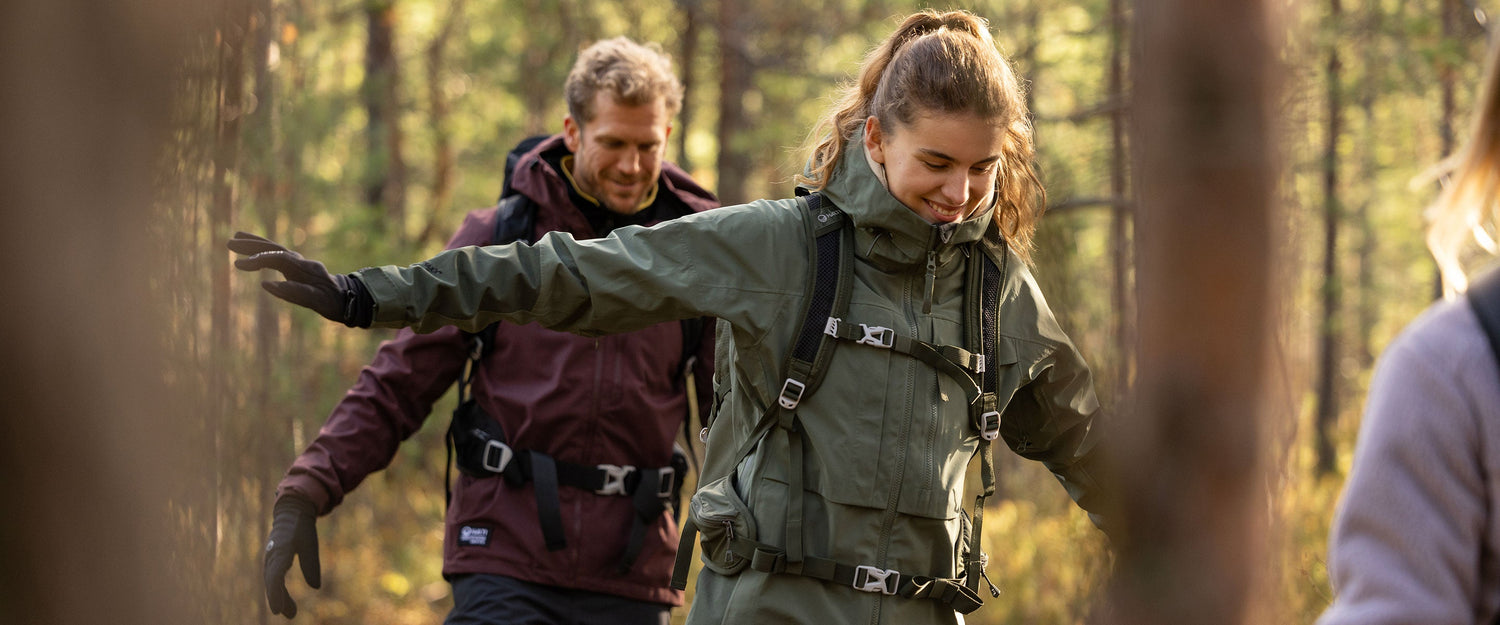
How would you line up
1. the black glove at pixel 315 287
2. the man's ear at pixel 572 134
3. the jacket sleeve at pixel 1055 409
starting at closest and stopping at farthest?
1. the black glove at pixel 315 287
2. the jacket sleeve at pixel 1055 409
3. the man's ear at pixel 572 134

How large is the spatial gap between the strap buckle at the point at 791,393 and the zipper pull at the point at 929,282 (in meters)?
0.37

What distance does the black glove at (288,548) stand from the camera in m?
3.40

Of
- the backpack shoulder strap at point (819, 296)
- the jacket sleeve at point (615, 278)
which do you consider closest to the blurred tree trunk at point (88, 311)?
the jacket sleeve at point (615, 278)

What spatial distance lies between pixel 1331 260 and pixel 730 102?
31.7 feet

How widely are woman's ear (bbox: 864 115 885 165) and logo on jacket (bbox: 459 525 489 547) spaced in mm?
1701

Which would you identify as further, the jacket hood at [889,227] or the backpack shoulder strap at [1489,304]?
the jacket hood at [889,227]

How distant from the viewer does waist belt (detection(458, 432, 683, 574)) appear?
3.74 m

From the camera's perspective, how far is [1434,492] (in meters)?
1.39

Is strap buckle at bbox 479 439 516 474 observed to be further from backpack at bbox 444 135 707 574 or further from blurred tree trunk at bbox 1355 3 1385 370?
blurred tree trunk at bbox 1355 3 1385 370

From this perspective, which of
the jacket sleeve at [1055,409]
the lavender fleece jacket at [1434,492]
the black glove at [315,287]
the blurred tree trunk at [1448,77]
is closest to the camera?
the lavender fleece jacket at [1434,492]

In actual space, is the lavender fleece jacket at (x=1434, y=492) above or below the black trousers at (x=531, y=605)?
above

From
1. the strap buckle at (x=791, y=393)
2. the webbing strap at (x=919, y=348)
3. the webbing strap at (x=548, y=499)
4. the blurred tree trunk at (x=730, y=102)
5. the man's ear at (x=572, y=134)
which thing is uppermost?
the blurred tree trunk at (x=730, y=102)

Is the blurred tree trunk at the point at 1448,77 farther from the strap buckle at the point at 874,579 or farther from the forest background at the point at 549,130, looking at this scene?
the strap buckle at the point at 874,579

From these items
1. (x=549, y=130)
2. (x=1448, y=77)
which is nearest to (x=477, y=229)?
(x=1448, y=77)
